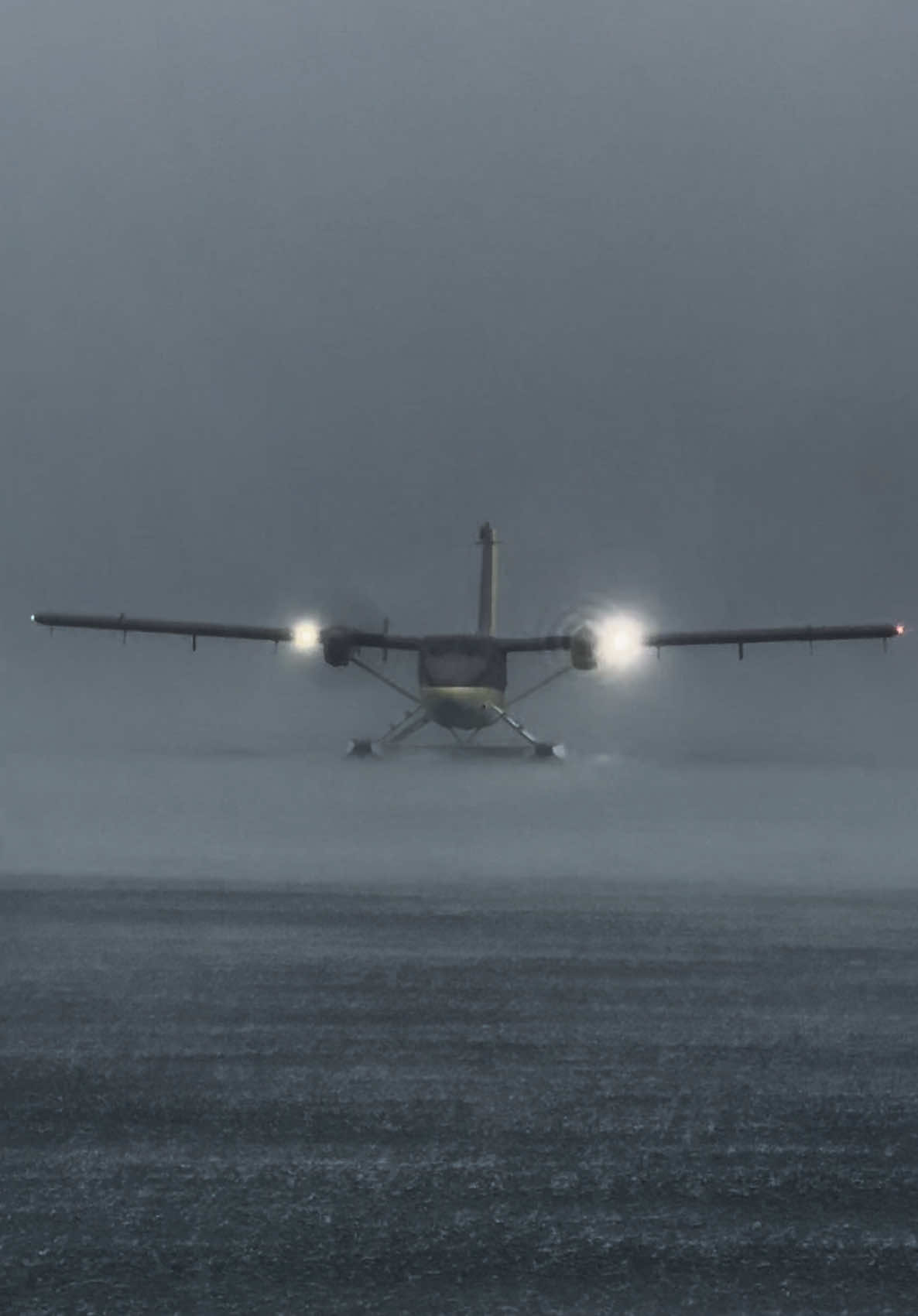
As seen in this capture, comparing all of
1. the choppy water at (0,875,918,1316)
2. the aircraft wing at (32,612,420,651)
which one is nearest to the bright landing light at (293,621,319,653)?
the aircraft wing at (32,612,420,651)

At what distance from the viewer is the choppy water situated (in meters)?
8.20

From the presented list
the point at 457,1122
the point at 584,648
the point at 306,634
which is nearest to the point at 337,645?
the point at 306,634

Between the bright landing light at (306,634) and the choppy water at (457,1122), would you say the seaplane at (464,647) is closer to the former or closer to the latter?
the bright landing light at (306,634)

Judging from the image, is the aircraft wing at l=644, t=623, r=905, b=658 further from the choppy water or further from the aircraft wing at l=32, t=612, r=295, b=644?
the choppy water

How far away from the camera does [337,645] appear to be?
62844 mm

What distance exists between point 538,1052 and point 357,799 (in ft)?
105

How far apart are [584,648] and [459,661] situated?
4672 mm

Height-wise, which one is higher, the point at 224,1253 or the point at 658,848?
the point at 658,848

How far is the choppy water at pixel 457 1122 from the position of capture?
26.9 feet

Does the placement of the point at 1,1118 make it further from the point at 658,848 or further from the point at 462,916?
the point at 658,848

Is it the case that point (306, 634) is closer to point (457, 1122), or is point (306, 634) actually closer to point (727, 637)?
point (727, 637)

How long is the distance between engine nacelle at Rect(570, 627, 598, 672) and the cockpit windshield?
2.72 meters

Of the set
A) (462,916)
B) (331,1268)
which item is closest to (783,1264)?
(331,1268)

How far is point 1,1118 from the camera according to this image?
11000 millimetres
